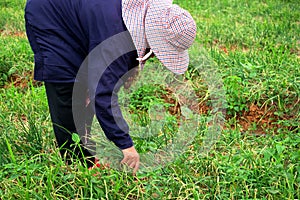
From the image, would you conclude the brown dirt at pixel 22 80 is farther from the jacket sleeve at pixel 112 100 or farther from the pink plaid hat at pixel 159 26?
the pink plaid hat at pixel 159 26

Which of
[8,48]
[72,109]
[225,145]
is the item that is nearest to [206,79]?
[225,145]

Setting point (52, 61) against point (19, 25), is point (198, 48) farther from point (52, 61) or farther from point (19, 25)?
point (19, 25)

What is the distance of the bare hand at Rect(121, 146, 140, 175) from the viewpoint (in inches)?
83.1

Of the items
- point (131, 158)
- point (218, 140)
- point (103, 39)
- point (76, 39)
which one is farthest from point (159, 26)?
point (218, 140)

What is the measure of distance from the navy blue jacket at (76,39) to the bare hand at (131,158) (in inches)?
2.1

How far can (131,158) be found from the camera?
2.18 m

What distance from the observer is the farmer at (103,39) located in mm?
1877

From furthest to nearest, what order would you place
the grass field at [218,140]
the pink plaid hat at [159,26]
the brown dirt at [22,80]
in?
1. the brown dirt at [22,80]
2. the grass field at [218,140]
3. the pink plaid hat at [159,26]

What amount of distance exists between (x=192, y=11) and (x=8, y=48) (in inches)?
128

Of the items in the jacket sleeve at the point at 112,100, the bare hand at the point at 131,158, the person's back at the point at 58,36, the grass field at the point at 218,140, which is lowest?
the grass field at the point at 218,140

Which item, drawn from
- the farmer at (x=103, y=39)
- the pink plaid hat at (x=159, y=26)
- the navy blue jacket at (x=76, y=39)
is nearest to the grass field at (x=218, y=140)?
the farmer at (x=103, y=39)

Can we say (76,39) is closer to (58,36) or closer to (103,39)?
(58,36)

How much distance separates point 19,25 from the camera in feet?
19.5

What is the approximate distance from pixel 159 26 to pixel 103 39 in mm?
271
